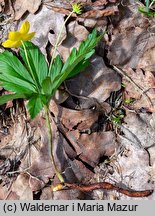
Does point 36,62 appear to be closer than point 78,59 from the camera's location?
No

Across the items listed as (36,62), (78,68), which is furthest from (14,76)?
(78,68)

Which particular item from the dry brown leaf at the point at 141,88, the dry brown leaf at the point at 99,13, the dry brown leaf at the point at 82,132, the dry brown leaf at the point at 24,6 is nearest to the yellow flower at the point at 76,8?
the dry brown leaf at the point at 99,13

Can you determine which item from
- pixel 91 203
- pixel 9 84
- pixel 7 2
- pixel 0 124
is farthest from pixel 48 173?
pixel 7 2

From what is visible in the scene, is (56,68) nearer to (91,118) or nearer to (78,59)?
(78,59)

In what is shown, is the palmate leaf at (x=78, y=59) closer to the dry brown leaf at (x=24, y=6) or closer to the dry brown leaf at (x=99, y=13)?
the dry brown leaf at (x=99, y=13)

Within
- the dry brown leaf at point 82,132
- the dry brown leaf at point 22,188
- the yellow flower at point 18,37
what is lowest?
the dry brown leaf at point 22,188

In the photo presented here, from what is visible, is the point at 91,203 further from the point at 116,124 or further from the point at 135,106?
the point at 135,106

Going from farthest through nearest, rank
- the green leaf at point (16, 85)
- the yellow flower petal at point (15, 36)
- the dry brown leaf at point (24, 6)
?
the dry brown leaf at point (24, 6) < the green leaf at point (16, 85) < the yellow flower petal at point (15, 36)
